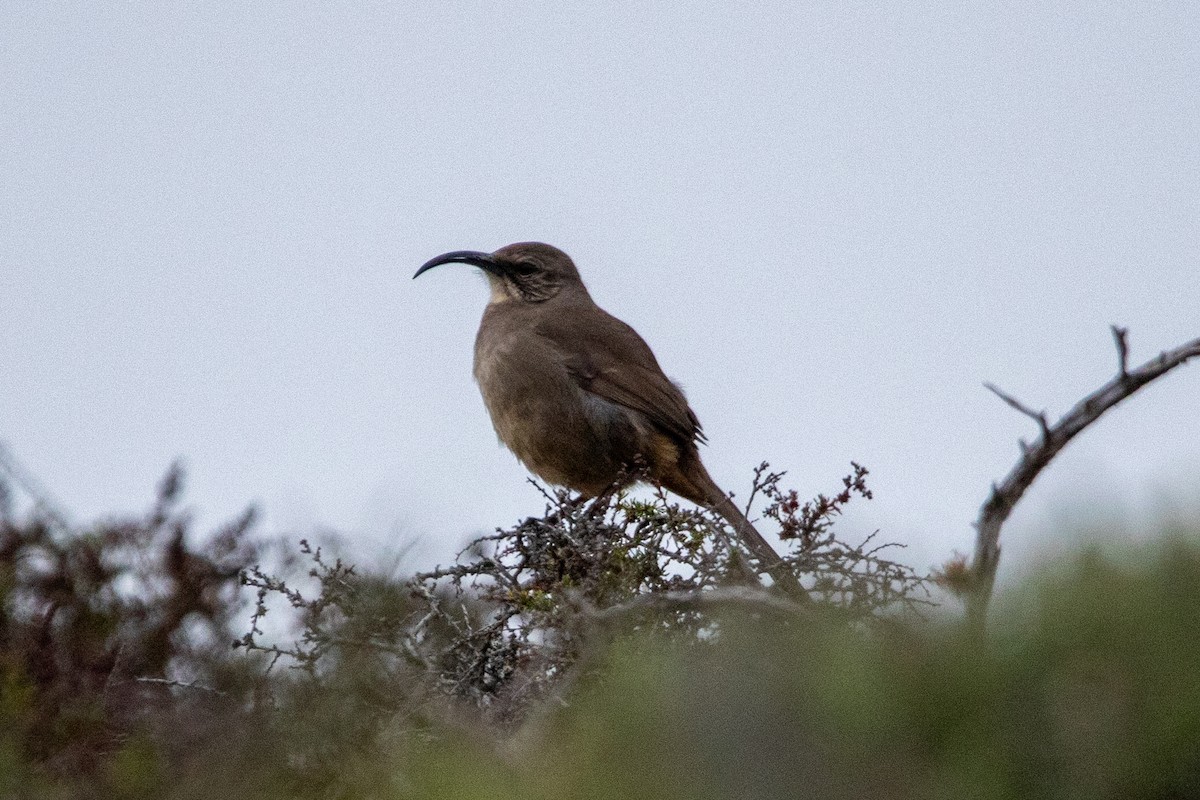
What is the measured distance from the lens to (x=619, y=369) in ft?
23.4

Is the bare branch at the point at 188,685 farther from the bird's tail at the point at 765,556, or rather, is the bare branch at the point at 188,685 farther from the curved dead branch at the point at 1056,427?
the curved dead branch at the point at 1056,427

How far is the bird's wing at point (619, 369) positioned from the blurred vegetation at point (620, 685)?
193 centimetres

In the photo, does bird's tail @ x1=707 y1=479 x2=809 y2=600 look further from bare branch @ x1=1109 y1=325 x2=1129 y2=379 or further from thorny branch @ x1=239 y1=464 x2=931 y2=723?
bare branch @ x1=1109 y1=325 x2=1129 y2=379

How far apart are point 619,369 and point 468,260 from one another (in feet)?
4.13

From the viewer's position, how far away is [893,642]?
6.36ft

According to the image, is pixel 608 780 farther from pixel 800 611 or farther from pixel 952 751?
pixel 800 611

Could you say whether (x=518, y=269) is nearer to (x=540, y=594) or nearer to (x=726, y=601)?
(x=540, y=594)

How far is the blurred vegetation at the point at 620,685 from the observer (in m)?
1.77

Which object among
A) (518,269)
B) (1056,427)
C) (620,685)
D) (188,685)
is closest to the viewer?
(620,685)

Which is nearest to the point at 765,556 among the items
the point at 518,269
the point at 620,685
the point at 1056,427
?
the point at 1056,427

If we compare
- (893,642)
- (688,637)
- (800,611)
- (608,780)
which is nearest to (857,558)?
(688,637)

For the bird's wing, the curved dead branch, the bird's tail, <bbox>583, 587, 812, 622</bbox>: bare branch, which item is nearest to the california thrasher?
the bird's wing

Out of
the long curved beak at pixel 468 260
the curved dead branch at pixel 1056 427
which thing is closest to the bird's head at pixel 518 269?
the long curved beak at pixel 468 260

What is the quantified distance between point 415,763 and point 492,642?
7.47ft
